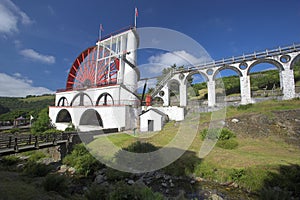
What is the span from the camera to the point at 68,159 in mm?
10305

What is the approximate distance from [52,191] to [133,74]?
18569 millimetres

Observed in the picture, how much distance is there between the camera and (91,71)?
2798 cm

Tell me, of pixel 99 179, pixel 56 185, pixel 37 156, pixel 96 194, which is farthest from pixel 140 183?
pixel 37 156

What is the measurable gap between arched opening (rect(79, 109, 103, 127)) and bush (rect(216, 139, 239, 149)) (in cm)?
1625

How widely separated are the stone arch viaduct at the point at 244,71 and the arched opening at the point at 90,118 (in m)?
8.78

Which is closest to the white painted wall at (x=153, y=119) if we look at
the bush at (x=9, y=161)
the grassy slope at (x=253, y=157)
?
the grassy slope at (x=253, y=157)

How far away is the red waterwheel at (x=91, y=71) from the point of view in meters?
25.2

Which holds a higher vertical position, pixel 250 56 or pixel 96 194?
pixel 250 56

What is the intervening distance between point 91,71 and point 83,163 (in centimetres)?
2210

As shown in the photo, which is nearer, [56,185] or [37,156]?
[56,185]

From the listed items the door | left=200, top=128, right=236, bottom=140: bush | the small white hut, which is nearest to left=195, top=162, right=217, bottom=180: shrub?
left=200, top=128, right=236, bottom=140: bush

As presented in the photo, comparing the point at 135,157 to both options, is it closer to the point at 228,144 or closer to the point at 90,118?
the point at 228,144

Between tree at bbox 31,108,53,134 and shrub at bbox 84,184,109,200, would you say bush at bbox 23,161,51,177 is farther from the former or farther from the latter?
tree at bbox 31,108,53,134

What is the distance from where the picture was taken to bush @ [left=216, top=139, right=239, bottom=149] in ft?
31.0
